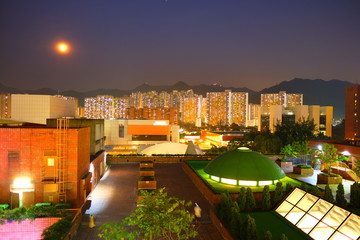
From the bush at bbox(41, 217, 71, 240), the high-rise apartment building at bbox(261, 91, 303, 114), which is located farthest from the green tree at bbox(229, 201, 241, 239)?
the high-rise apartment building at bbox(261, 91, 303, 114)

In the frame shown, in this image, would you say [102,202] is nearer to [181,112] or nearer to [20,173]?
[20,173]

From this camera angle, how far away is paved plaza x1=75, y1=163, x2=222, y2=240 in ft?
41.5

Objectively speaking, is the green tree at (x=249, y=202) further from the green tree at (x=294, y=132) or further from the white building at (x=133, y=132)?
the white building at (x=133, y=132)

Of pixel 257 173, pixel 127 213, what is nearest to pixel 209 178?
pixel 257 173

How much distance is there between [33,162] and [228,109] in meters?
155

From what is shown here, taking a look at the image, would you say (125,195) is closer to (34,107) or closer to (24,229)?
(24,229)

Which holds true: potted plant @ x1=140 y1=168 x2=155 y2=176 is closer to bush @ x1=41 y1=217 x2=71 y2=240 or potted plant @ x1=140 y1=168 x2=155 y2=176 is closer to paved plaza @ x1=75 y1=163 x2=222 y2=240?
paved plaza @ x1=75 y1=163 x2=222 y2=240

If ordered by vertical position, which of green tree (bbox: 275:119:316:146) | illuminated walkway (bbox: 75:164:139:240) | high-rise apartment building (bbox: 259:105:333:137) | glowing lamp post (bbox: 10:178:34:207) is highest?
high-rise apartment building (bbox: 259:105:333:137)

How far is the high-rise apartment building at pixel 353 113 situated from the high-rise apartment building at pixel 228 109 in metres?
72.3

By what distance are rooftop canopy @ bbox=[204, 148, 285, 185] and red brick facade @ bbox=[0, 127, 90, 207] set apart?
9.43 m

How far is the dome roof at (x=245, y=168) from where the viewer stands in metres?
18.2

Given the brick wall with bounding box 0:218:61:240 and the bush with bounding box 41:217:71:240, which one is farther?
the brick wall with bounding box 0:218:61:240

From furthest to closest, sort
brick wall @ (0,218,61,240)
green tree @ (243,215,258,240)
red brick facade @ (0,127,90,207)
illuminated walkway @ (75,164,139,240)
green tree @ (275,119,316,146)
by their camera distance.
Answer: green tree @ (275,119,316,146), red brick facade @ (0,127,90,207), illuminated walkway @ (75,164,139,240), brick wall @ (0,218,61,240), green tree @ (243,215,258,240)

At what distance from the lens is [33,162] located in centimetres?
1422
